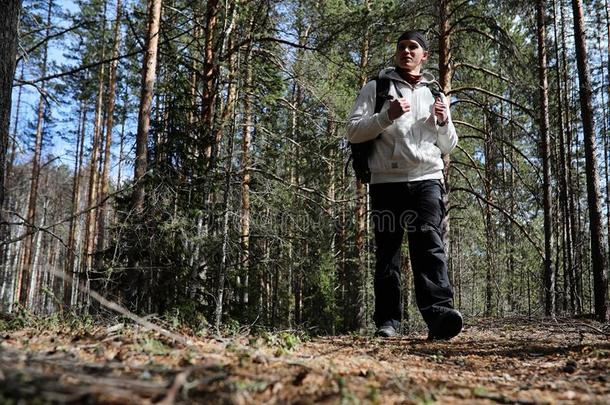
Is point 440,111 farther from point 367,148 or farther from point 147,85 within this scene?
point 147,85

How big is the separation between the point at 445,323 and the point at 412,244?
2.34 ft

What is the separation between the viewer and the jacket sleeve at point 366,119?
3.73 meters

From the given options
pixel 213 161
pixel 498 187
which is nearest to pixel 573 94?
pixel 498 187

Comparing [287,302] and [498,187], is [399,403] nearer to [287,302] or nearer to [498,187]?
[498,187]

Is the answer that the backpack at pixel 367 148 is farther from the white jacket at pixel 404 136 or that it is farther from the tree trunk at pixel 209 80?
the tree trunk at pixel 209 80

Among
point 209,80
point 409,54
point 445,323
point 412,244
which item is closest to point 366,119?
point 409,54

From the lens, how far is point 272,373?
68.7 inches

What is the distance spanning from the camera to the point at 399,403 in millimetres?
1480

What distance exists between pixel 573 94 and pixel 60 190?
3862 cm

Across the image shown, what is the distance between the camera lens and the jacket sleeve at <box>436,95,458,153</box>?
3951 millimetres

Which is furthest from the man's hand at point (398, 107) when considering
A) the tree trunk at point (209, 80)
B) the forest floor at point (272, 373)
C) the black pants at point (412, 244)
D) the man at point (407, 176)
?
the tree trunk at point (209, 80)

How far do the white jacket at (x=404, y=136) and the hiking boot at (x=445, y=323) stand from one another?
3.79 feet

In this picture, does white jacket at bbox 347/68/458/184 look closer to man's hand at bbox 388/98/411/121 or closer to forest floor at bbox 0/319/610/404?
man's hand at bbox 388/98/411/121

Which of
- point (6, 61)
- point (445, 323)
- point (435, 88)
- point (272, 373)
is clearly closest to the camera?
point (272, 373)
